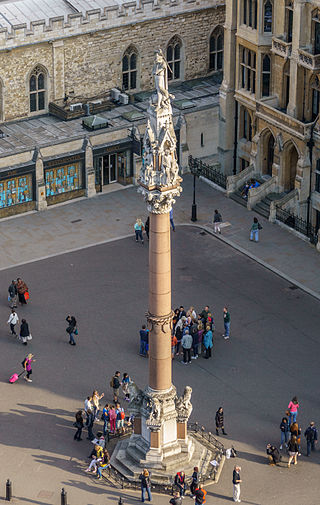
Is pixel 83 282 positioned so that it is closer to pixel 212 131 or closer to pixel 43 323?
pixel 43 323

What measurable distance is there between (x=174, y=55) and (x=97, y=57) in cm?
641

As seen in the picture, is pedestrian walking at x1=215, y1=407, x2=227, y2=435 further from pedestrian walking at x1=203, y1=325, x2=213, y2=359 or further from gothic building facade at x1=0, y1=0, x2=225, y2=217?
gothic building facade at x1=0, y1=0, x2=225, y2=217

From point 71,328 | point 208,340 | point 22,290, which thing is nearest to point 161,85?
point 208,340

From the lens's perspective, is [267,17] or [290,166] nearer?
[267,17]

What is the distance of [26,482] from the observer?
5897cm

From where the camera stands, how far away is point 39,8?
89250 mm

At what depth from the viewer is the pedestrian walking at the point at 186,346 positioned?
67250 millimetres

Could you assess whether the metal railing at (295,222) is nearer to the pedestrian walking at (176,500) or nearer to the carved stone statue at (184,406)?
the carved stone statue at (184,406)

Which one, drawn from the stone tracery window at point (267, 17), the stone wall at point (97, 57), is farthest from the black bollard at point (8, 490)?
the stone tracery window at point (267, 17)

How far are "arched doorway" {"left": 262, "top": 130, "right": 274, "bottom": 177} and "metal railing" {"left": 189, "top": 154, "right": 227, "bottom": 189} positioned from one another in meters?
3.11

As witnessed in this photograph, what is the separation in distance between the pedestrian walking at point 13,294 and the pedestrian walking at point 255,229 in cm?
1551

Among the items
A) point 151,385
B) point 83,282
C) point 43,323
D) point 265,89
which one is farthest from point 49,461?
point 265,89

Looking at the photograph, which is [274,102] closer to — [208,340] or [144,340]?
Answer: [208,340]

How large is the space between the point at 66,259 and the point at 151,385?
21672 mm
